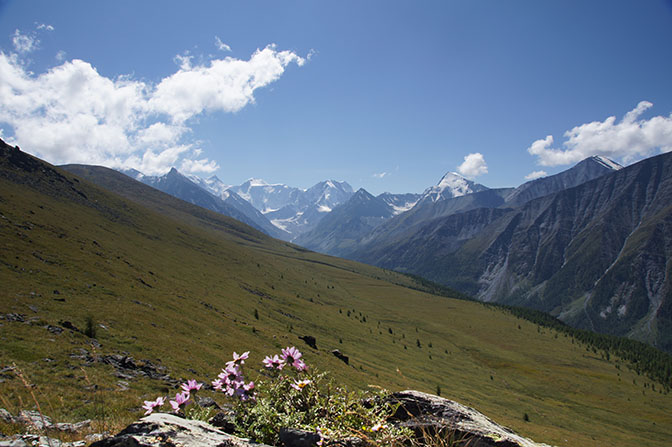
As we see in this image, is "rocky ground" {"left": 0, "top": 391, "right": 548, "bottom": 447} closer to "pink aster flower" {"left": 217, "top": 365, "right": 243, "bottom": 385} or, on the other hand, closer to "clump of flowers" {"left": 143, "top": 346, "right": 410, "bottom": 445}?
"clump of flowers" {"left": 143, "top": 346, "right": 410, "bottom": 445}

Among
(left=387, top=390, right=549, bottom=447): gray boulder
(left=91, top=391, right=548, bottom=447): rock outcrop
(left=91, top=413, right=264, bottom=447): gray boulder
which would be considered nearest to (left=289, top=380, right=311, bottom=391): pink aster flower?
(left=91, top=391, right=548, bottom=447): rock outcrop

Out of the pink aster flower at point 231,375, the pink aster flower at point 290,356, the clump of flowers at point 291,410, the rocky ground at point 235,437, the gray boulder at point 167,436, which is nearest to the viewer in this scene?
the gray boulder at point 167,436

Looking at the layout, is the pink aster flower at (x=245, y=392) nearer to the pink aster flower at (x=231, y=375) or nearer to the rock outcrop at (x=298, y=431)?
the pink aster flower at (x=231, y=375)

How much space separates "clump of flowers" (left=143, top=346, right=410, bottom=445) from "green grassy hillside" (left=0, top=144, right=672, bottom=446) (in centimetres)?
122

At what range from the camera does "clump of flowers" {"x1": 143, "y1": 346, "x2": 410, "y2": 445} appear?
14.7 feet

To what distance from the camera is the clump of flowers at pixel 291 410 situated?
448 centimetres

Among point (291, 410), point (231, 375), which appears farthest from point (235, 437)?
point (231, 375)

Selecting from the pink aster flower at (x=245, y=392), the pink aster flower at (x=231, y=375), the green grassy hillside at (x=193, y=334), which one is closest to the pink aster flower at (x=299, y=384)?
the pink aster flower at (x=245, y=392)

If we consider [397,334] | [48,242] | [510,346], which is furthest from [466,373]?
[48,242]

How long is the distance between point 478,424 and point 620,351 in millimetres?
181204

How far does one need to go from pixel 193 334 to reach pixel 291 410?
2704cm

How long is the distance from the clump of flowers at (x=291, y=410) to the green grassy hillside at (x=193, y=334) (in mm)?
1217

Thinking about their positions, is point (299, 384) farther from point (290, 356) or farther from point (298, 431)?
point (298, 431)

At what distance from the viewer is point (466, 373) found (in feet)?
202
